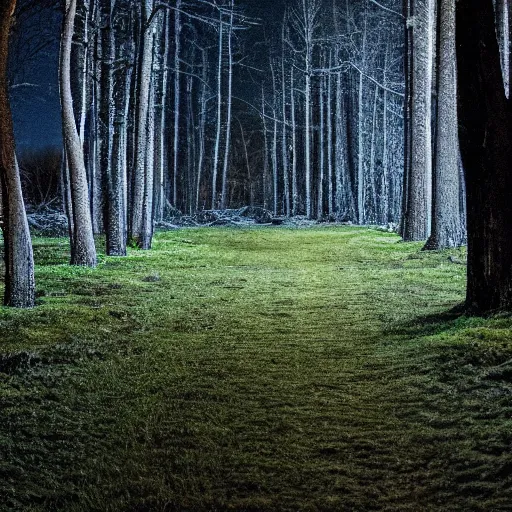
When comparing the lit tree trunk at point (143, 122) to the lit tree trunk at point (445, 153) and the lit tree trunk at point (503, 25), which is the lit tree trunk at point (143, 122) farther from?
the lit tree trunk at point (503, 25)

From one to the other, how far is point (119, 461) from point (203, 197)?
1872 inches

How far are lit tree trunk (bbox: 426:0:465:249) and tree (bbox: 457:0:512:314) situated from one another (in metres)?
8.57

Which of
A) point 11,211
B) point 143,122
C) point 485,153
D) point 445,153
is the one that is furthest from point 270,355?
point 143,122

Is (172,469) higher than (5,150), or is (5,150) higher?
(5,150)

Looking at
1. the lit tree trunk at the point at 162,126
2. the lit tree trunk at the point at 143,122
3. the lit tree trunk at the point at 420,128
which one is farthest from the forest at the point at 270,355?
the lit tree trunk at the point at 162,126

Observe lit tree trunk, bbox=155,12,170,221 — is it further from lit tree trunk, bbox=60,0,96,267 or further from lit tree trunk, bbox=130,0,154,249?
lit tree trunk, bbox=60,0,96,267

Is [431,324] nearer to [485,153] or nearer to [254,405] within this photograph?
[485,153]

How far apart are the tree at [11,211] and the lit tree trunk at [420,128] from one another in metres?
12.5

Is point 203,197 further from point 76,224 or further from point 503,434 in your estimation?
point 503,434

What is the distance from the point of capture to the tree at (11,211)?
728cm

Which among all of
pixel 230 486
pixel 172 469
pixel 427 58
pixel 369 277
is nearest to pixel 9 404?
pixel 172 469

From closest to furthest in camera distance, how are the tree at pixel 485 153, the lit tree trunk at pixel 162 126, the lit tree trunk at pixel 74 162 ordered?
the tree at pixel 485 153, the lit tree trunk at pixel 74 162, the lit tree trunk at pixel 162 126

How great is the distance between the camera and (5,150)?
24.0 ft

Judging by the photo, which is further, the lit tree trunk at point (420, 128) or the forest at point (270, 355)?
the lit tree trunk at point (420, 128)
